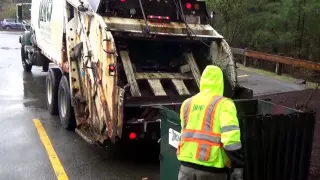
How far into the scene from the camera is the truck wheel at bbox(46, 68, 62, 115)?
838 centimetres

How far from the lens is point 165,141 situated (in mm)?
→ 4336

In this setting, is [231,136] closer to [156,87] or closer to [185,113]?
[185,113]

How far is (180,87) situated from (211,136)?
335 cm

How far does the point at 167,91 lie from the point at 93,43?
139 centimetres

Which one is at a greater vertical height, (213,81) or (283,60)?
(213,81)

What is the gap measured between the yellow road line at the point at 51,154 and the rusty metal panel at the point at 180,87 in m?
2.04

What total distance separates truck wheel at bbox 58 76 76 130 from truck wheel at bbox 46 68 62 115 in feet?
1.76

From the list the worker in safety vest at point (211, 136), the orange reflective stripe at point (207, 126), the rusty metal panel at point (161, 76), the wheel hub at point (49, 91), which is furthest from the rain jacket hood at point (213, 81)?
the wheel hub at point (49, 91)

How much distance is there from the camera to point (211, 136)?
326 cm

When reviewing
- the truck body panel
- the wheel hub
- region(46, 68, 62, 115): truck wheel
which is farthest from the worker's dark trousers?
the wheel hub

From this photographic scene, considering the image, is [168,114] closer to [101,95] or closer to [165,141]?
[165,141]

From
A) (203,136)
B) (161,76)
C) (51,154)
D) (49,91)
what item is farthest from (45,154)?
(203,136)

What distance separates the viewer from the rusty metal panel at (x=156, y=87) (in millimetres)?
6282

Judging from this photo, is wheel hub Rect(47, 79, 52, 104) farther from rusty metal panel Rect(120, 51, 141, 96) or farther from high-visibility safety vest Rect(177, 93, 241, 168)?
high-visibility safety vest Rect(177, 93, 241, 168)
